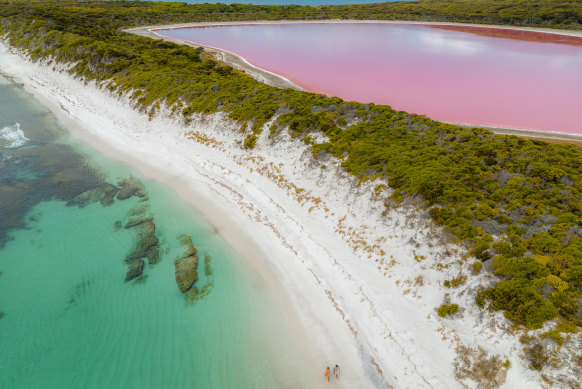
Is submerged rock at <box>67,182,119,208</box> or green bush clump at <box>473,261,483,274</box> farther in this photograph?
submerged rock at <box>67,182,119,208</box>

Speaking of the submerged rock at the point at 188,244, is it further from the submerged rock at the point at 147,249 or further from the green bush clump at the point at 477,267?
the green bush clump at the point at 477,267

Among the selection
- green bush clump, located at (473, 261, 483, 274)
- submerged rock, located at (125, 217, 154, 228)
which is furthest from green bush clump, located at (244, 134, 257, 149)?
green bush clump, located at (473, 261, 483, 274)

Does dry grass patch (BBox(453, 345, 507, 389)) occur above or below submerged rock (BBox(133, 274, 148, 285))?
above

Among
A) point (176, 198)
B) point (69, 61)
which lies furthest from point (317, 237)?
point (69, 61)

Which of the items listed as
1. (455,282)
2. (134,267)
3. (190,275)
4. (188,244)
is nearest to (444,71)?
(455,282)

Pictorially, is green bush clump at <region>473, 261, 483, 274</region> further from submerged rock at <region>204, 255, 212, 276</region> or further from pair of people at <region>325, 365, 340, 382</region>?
submerged rock at <region>204, 255, 212, 276</region>
